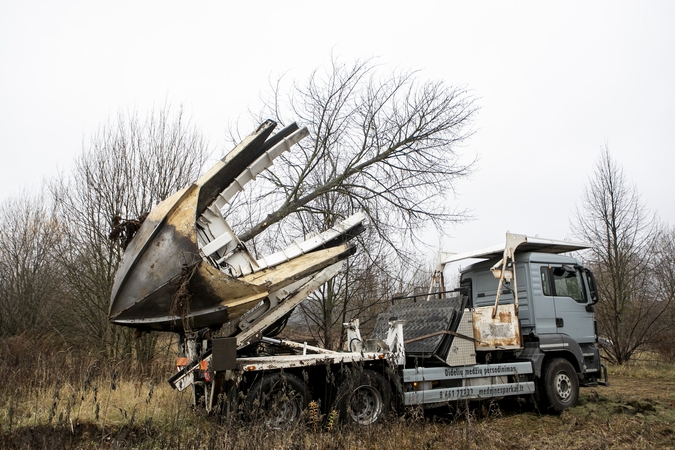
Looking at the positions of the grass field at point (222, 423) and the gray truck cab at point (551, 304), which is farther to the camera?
the gray truck cab at point (551, 304)

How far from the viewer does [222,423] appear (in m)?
5.79

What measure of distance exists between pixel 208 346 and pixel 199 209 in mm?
1707

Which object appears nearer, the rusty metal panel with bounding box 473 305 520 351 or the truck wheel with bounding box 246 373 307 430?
the truck wheel with bounding box 246 373 307 430

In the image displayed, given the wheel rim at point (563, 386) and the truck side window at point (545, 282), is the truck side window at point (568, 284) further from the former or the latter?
the wheel rim at point (563, 386)

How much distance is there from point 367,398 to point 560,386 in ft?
12.2

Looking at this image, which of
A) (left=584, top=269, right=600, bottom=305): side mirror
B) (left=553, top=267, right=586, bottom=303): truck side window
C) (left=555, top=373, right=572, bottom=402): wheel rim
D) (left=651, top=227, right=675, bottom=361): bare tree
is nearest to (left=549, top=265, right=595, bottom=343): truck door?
(left=553, top=267, right=586, bottom=303): truck side window

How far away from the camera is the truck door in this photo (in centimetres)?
893

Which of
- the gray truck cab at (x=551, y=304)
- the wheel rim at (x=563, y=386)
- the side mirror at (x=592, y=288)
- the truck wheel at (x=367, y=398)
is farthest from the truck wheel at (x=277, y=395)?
the side mirror at (x=592, y=288)

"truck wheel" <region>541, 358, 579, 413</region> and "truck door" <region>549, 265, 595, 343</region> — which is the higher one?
"truck door" <region>549, 265, 595, 343</region>

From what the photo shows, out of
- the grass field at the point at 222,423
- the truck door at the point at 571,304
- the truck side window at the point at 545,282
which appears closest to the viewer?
the grass field at the point at 222,423

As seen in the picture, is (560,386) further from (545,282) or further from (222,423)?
(222,423)

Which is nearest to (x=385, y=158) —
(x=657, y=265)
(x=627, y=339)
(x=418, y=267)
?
(x=418, y=267)

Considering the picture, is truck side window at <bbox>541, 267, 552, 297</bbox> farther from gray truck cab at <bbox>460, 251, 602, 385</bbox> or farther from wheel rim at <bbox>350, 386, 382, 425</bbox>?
wheel rim at <bbox>350, 386, 382, 425</bbox>

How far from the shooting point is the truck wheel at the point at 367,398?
664 cm
